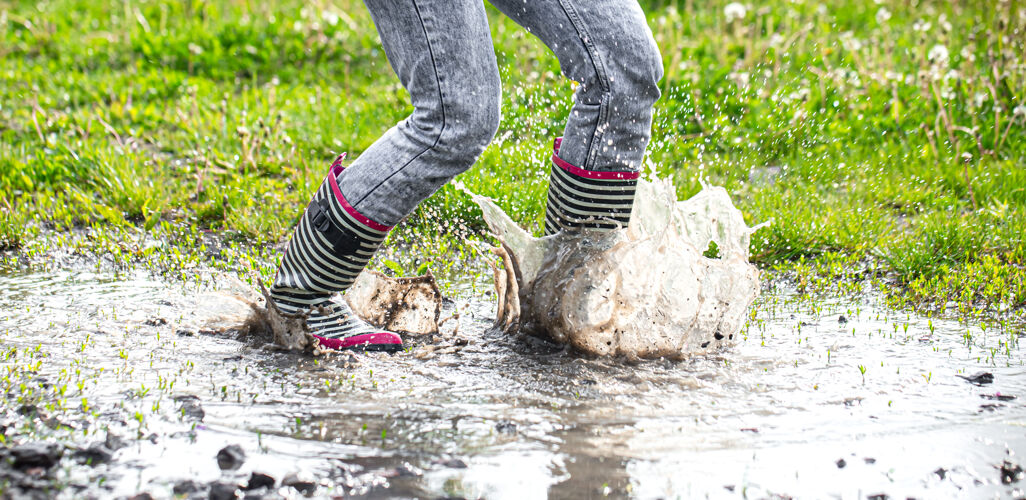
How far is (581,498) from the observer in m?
1.86

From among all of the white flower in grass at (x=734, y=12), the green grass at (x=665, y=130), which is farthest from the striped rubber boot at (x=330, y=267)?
the white flower in grass at (x=734, y=12)

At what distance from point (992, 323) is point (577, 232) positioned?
1643 millimetres

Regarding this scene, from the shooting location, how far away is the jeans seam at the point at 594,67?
249 cm

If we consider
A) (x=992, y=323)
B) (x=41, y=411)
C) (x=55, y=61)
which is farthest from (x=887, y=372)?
(x=55, y=61)

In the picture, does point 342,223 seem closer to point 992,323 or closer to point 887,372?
point 887,372

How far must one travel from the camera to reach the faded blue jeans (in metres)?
2.42

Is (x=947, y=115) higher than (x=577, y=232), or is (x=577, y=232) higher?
(x=947, y=115)

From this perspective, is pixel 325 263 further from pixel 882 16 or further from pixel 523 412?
pixel 882 16

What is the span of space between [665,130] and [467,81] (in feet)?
9.98

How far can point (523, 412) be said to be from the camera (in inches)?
92.0

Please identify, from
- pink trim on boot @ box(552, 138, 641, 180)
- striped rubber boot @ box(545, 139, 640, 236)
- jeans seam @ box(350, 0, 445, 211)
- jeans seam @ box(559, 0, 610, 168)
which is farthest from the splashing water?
jeans seam @ box(350, 0, 445, 211)

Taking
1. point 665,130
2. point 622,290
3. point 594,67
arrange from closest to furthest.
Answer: point 594,67
point 622,290
point 665,130

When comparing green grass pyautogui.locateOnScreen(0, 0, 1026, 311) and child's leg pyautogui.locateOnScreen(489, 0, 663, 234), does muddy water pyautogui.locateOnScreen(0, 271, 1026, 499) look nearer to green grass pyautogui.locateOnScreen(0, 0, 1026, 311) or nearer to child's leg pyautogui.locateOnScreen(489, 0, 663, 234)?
child's leg pyautogui.locateOnScreen(489, 0, 663, 234)

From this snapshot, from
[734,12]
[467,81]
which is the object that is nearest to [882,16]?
[734,12]
